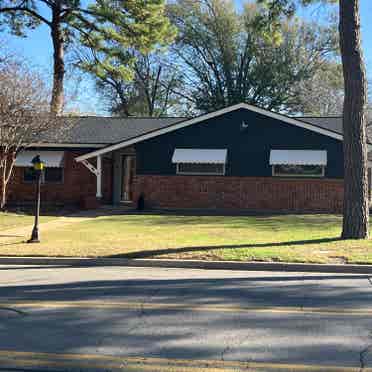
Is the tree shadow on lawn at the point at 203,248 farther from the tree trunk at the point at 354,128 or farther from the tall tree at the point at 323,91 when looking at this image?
the tall tree at the point at 323,91

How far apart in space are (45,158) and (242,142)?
29.1 feet

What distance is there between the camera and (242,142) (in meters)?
23.2

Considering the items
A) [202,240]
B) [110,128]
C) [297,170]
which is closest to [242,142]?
[297,170]

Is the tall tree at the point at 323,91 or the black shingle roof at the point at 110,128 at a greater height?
the tall tree at the point at 323,91

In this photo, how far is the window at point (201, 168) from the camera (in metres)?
23.6

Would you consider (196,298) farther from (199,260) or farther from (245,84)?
(245,84)

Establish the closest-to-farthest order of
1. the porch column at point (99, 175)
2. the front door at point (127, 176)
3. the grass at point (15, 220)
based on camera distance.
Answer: the grass at point (15, 220)
the porch column at point (99, 175)
the front door at point (127, 176)

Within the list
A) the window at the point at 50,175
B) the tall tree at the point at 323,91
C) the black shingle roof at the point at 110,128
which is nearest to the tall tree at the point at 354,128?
the black shingle roof at the point at 110,128

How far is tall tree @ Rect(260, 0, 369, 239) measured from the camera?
1341 cm

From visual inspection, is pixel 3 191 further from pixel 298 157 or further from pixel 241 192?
pixel 298 157

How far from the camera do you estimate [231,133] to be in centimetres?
2333

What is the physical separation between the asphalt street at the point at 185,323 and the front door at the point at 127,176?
1717 centimetres

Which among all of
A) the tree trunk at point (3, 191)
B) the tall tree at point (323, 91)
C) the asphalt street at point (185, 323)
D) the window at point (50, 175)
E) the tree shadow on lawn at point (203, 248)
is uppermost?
the tall tree at point (323, 91)

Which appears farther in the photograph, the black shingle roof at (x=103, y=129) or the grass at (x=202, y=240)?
the black shingle roof at (x=103, y=129)
